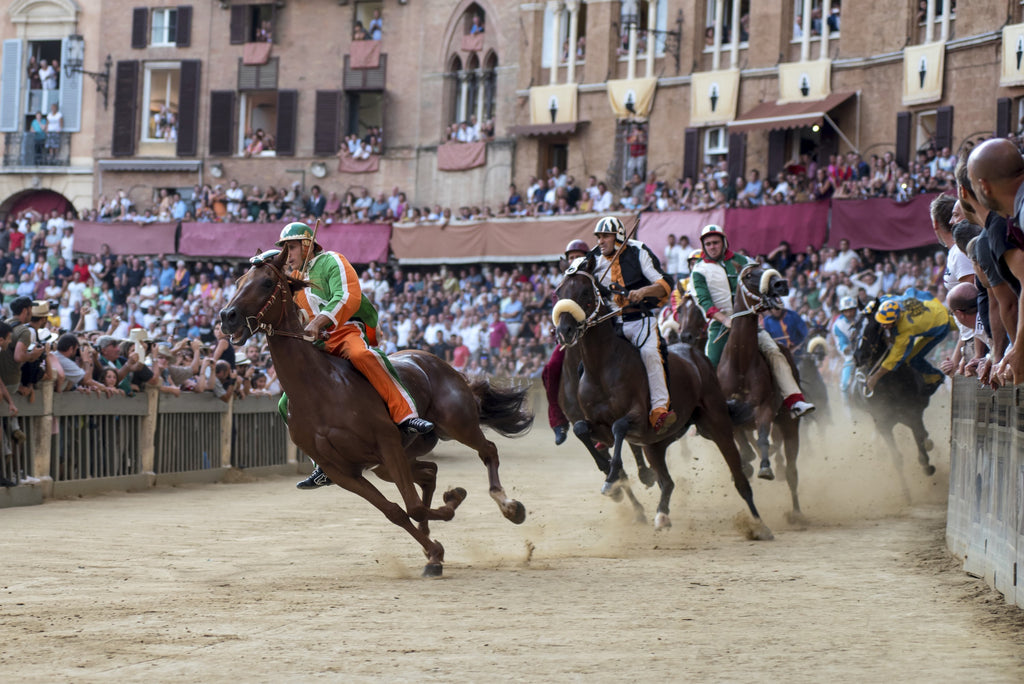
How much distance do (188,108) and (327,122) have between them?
5582 mm

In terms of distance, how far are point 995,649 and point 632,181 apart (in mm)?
31428

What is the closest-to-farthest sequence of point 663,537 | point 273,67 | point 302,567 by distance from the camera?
point 302,567
point 663,537
point 273,67

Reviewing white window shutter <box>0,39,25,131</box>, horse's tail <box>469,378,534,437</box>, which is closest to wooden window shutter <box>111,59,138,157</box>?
white window shutter <box>0,39,25,131</box>

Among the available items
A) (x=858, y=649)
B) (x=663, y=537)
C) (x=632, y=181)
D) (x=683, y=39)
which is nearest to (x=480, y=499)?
(x=663, y=537)

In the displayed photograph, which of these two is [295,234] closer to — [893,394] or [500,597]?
[500,597]

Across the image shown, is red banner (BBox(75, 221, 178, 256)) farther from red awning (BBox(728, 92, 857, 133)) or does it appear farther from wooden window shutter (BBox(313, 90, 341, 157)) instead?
red awning (BBox(728, 92, 857, 133))

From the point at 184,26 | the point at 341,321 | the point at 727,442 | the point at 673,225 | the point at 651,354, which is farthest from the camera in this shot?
the point at 184,26

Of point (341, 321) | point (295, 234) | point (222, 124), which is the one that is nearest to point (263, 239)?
point (222, 124)

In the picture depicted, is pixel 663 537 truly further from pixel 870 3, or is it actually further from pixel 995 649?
pixel 870 3

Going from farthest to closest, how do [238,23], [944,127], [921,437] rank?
[238,23]
[944,127]
[921,437]

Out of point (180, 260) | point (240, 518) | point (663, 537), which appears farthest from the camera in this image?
point (180, 260)

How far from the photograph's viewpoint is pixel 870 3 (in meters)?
35.5

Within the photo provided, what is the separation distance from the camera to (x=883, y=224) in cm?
2869

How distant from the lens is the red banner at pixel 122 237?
1802 inches
